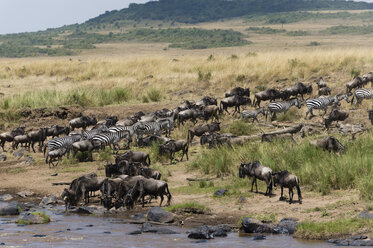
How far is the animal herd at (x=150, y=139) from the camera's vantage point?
1348cm

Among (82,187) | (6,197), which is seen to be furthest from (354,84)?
(6,197)

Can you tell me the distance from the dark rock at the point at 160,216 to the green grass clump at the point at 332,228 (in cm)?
264

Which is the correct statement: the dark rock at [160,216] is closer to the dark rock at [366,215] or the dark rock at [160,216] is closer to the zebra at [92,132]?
the dark rock at [366,215]

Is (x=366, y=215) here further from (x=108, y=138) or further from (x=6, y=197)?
(x=108, y=138)

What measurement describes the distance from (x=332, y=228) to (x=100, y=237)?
4137 mm

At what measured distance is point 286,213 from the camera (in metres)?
12.1

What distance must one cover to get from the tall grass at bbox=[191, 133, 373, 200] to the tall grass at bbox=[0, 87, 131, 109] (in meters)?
13.4

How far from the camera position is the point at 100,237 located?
37.3ft

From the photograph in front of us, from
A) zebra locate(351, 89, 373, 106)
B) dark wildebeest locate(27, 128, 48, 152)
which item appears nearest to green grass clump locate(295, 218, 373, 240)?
zebra locate(351, 89, 373, 106)

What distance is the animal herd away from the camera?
531 inches

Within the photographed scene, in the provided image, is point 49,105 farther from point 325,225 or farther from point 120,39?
point 120,39

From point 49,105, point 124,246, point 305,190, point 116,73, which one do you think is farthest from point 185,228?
point 116,73

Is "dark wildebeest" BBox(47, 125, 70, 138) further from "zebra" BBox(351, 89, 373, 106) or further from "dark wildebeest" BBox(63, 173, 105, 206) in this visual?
"zebra" BBox(351, 89, 373, 106)

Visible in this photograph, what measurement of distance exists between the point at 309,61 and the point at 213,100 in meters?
8.05
